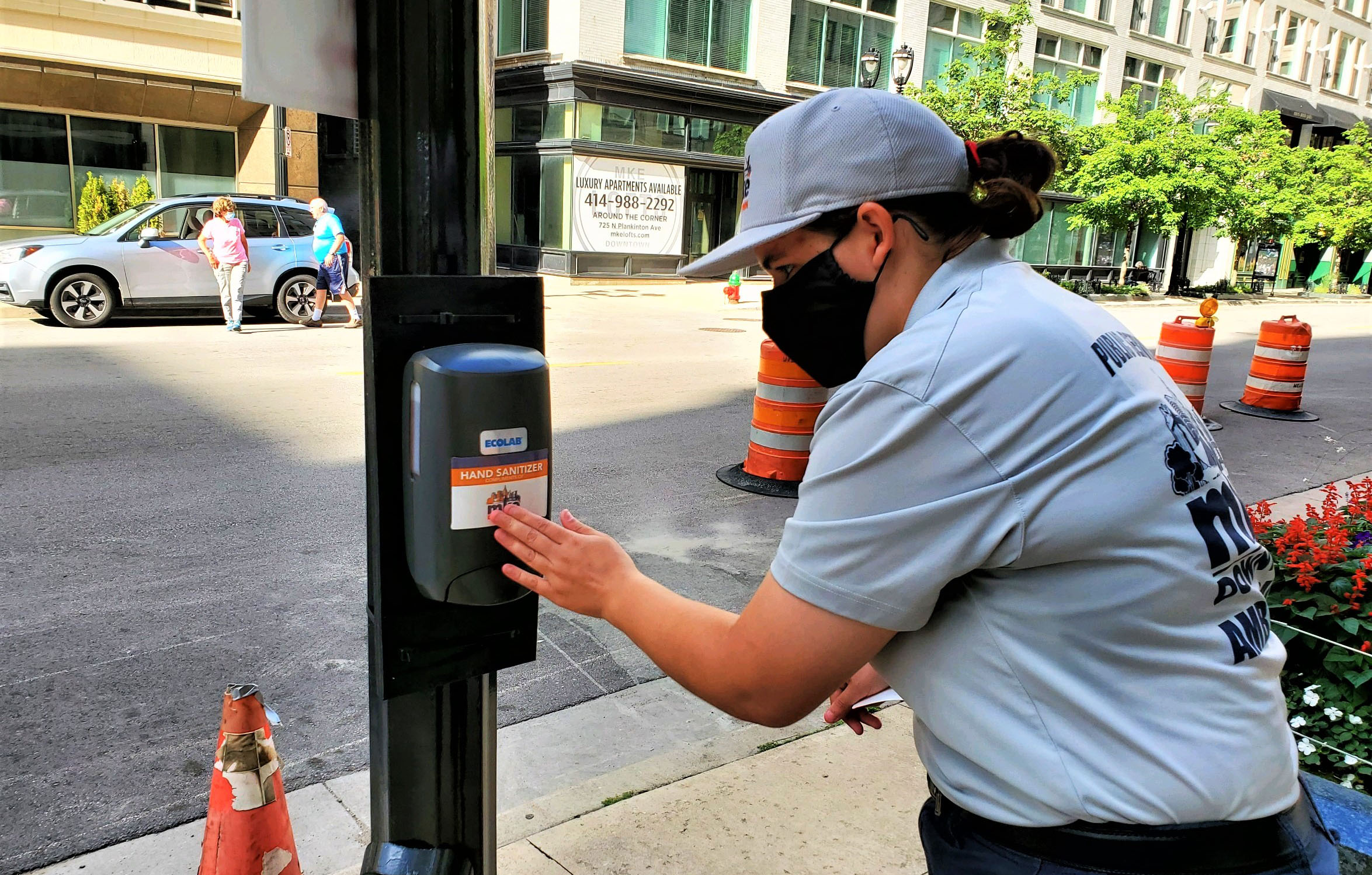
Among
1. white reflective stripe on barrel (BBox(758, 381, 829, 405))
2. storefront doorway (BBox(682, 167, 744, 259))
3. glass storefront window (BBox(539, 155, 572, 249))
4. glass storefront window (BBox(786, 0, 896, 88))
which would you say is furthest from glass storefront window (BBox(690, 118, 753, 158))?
white reflective stripe on barrel (BBox(758, 381, 829, 405))

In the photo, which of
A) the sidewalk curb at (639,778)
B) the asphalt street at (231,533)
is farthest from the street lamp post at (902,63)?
the sidewalk curb at (639,778)

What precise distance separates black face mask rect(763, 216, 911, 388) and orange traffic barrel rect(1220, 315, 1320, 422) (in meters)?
11.2

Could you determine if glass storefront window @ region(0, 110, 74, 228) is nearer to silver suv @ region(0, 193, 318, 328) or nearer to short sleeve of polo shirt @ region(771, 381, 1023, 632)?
silver suv @ region(0, 193, 318, 328)

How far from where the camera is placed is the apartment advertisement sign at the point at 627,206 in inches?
923

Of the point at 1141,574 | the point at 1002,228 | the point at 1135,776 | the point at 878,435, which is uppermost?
the point at 1002,228

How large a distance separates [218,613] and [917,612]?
4216 mm

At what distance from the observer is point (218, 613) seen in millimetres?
4742

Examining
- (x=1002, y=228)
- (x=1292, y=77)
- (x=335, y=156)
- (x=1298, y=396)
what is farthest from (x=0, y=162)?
(x=1292, y=77)

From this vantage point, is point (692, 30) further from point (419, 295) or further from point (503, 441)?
point (503, 441)

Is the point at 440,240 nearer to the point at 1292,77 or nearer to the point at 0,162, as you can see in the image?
the point at 0,162

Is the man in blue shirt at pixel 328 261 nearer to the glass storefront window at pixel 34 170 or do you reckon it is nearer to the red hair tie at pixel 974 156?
the glass storefront window at pixel 34 170

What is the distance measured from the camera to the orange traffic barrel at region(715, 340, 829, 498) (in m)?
7.17

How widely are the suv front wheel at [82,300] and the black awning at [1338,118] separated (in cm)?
4688

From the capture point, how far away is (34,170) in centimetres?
2047
